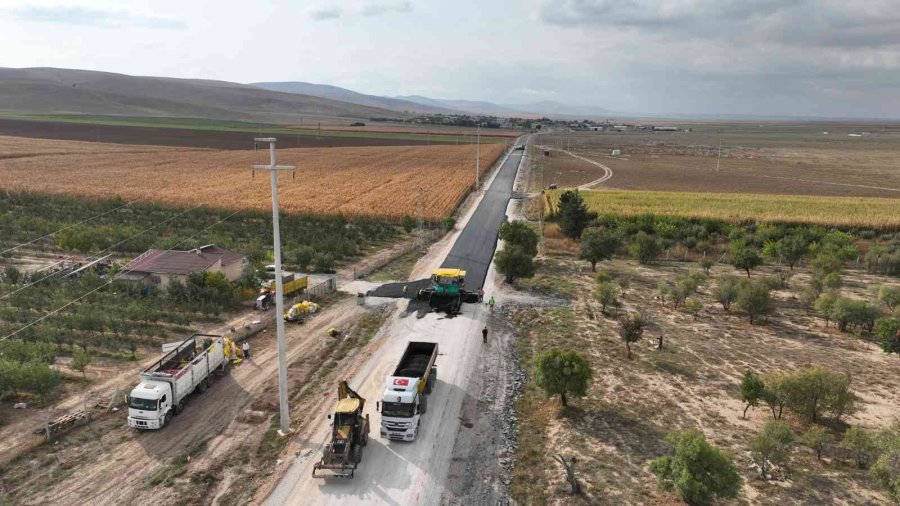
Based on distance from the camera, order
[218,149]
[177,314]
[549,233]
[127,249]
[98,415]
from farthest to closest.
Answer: [218,149], [549,233], [127,249], [177,314], [98,415]

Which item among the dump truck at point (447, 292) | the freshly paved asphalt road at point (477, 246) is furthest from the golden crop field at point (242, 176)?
the dump truck at point (447, 292)

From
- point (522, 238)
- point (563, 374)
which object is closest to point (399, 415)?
point (563, 374)

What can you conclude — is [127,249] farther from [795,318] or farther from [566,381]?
[795,318]

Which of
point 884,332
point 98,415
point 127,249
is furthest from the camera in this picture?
point 127,249

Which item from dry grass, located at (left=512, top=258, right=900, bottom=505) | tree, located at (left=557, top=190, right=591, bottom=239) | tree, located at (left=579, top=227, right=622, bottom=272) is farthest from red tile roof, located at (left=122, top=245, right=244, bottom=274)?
tree, located at (left=557, top=190, right=591, bottom=239)

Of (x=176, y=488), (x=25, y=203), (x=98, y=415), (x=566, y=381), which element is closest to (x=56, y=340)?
(x=98, y=415)

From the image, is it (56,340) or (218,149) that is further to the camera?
(218,149)
